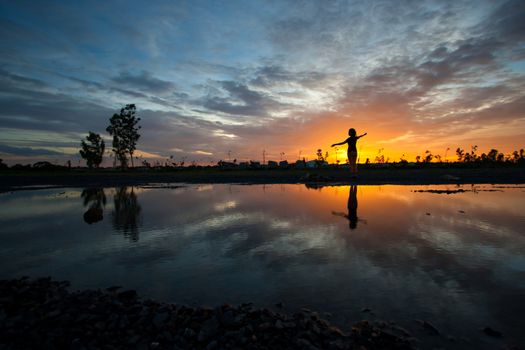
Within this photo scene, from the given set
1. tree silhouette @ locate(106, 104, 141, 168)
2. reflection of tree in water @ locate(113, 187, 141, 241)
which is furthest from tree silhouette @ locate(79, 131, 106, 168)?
reflection of tree in water @ locate(113, 187, 141, 241)

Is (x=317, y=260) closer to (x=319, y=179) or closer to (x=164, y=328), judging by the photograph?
(x=164, y=328)

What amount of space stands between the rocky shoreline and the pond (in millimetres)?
518

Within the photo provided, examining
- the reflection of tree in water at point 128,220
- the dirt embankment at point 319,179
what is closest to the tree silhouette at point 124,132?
the dirt embankment at point 319,179

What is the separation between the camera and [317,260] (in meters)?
9.29

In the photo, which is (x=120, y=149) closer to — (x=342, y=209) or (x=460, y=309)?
(x=342, y=209)

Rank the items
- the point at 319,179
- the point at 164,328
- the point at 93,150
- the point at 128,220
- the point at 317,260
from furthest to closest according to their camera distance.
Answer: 1. the point at 93,150
2. the point at 319,179
3. the point at 128,220
4. the point at 317,260
5. the point at 164,328

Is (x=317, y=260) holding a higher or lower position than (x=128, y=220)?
lower

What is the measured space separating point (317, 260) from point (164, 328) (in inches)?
209

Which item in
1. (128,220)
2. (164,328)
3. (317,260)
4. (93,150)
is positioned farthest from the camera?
(93,150)

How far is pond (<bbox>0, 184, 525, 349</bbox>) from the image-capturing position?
20.4ft

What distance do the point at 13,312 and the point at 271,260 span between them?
21.5ft

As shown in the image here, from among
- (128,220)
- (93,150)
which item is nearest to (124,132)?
(93,150)

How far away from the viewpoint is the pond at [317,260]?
20.4 ft

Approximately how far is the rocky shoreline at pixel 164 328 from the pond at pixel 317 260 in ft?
1.70
